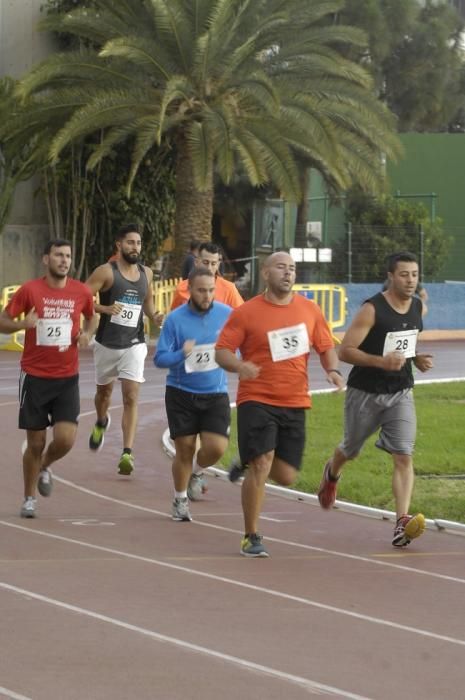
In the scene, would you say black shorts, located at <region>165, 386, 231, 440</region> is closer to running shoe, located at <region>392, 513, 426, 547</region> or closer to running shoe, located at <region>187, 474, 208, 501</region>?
running shoe, located at <region>187, 474, 208, 501</region>

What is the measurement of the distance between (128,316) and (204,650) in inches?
272

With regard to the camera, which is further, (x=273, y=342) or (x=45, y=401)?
(x=45, y=401)

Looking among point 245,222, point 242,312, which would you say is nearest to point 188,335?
point 242,312

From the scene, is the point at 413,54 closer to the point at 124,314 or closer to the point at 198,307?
the point at 124,314

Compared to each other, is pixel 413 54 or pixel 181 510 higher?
pixel 413 54

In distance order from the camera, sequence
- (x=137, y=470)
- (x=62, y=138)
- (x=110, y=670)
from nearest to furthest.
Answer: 1. (x=110, y=670)
2. (x=137, y=470)
3. (x=62, y=138)

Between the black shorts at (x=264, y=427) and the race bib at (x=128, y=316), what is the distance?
366cm

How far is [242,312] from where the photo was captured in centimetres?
1005

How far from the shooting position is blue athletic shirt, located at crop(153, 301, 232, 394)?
11.1 meters

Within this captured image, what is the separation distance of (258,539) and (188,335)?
1829mm

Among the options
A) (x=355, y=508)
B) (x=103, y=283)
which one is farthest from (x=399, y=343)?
(x=103, y=283)

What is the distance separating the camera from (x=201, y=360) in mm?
11227

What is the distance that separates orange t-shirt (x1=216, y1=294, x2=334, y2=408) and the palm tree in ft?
59.1

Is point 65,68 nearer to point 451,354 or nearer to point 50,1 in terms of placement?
point 50,1
